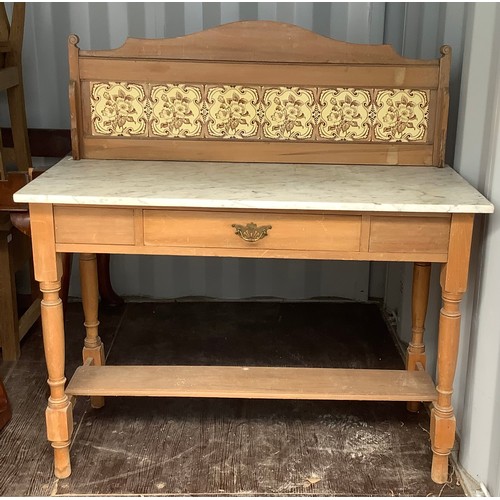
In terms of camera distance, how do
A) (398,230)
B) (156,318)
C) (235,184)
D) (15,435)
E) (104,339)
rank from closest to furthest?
(398,230) → (235,184) → (15,435) → (104,339) → (156,318)

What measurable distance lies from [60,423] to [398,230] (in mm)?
1149

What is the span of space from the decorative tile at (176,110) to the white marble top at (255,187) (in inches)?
4.5

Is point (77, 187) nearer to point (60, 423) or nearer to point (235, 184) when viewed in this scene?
point (235, 184)

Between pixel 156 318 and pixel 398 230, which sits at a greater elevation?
pixel 398 230

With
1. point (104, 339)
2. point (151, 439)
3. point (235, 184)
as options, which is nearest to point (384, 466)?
point (151, 439)

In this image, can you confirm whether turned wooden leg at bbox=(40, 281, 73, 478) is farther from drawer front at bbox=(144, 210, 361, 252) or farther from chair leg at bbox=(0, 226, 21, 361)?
chair leg at bbox=(0, 226, 21, 361)

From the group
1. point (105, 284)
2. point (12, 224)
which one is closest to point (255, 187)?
point (12, 224)

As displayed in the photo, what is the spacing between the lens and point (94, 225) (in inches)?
75.9

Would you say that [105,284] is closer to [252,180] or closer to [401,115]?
[252,180]

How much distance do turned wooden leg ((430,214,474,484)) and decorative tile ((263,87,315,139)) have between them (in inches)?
27.2

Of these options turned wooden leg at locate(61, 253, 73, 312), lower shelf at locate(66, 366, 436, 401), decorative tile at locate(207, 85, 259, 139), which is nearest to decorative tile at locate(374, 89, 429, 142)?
decorative tile at locate(207, 85, 259, 139)

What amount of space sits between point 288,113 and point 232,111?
0.19 metres

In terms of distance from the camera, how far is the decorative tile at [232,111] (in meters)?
2.32

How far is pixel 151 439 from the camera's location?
7.70ft
